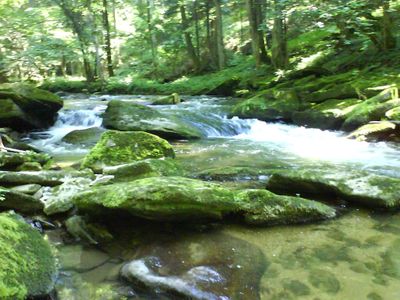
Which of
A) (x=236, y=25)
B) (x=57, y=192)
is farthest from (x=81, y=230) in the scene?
(x=236, y=25)

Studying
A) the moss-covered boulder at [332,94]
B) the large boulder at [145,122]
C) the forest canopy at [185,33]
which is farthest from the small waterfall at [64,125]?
the forest canopy at [185,33]

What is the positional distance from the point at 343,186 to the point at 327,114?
619 centimetres

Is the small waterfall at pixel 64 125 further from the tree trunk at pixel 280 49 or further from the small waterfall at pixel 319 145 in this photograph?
the tree trunk at pixel 280 49

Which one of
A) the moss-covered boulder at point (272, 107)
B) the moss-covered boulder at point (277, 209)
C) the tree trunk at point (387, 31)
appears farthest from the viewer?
the tree trunk at point (387, 31)

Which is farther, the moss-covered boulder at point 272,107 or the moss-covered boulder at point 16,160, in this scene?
the moss-covered boulder at point 272,107

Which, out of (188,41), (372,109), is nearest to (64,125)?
(372,109)

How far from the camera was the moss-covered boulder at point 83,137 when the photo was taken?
9672 millimetres

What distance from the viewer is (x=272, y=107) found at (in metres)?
12.2

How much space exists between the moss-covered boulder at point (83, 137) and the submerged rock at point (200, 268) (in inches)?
242

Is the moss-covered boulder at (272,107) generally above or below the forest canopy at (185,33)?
below

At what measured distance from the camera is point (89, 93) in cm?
2380

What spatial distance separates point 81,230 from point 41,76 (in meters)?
30.4

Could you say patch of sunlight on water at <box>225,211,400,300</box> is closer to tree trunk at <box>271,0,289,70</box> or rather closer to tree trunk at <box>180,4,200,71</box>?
tree trunk at <box>271,0,289,70</box>

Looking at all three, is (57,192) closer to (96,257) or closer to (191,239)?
(96,257)
